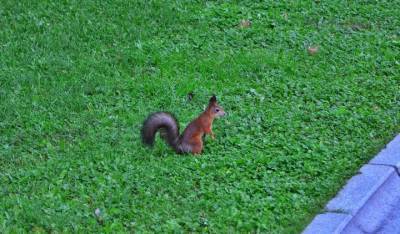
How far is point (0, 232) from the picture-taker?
4.84 metres

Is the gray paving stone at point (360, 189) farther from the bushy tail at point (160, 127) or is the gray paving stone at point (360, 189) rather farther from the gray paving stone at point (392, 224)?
the bushy tail at point (160, 127)

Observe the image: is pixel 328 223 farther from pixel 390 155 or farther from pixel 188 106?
pixel 188 106

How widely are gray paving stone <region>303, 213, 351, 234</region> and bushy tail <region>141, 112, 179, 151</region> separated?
53.3 inches

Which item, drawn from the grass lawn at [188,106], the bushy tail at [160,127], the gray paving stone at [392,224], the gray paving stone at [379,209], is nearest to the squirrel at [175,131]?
the bushy tail at [160,127]

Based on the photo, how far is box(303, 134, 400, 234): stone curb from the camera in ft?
16.9

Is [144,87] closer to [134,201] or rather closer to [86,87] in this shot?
[86,87]

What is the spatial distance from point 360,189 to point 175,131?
1444 millimetres

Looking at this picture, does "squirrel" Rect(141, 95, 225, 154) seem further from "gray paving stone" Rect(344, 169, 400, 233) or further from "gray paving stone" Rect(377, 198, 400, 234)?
"gray paving stone" Rect(377, 198, 400, 234)

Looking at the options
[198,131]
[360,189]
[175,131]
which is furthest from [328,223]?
[175,131]

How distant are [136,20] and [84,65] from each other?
142cm

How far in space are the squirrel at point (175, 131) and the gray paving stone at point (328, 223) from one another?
1.23 m

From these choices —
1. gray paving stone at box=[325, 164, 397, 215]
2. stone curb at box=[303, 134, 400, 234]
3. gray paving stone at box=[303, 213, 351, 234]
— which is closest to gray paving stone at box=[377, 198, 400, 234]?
stone curb at box=[303, 134, 400, 234]

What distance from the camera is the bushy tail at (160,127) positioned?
590 cm

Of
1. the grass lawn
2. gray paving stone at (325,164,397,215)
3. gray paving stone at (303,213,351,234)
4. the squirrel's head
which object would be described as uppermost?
the squirrel's head
